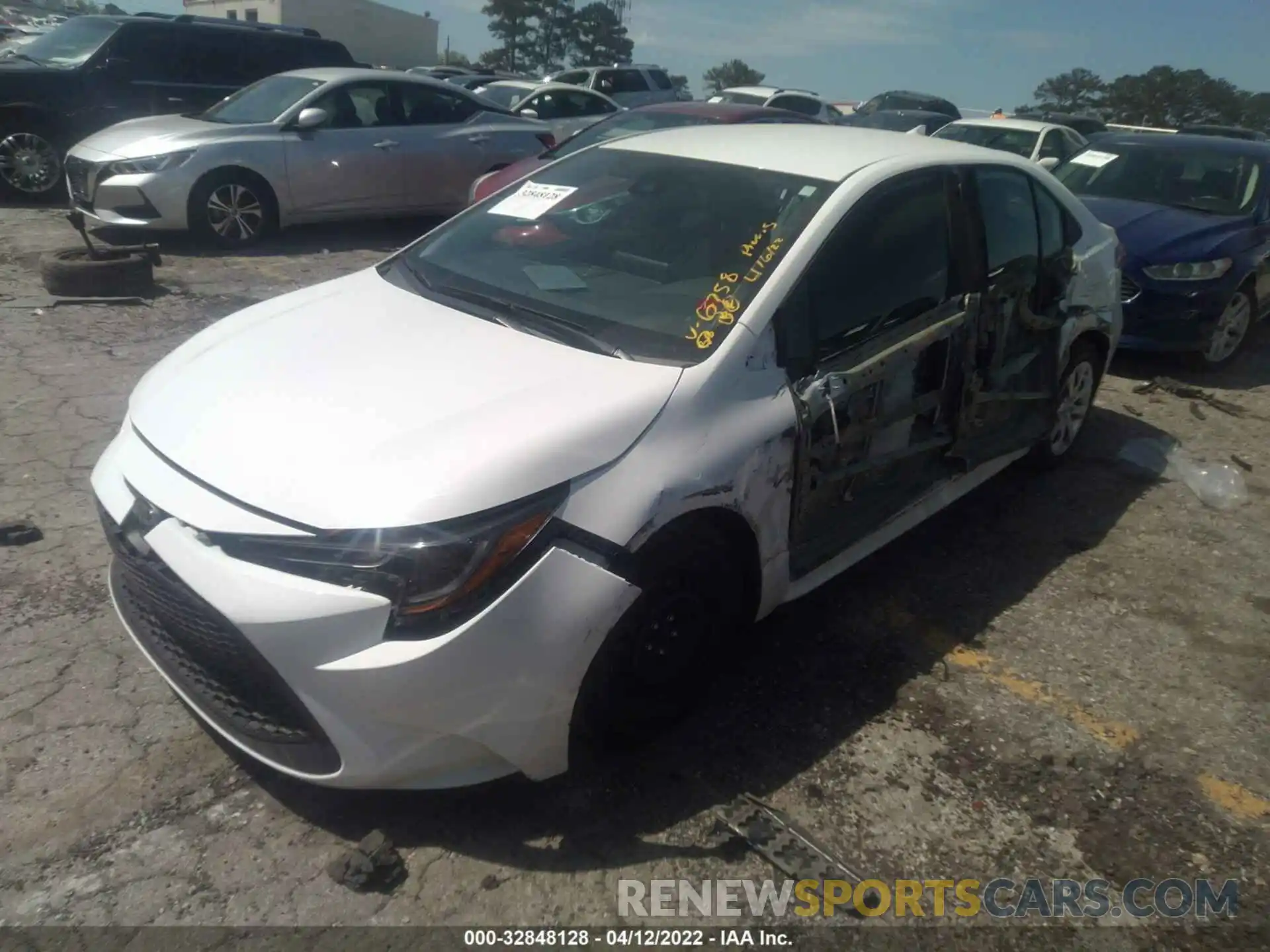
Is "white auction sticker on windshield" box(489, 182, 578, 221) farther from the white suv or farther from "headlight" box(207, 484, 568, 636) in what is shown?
the white suv

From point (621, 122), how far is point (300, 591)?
7.53 m

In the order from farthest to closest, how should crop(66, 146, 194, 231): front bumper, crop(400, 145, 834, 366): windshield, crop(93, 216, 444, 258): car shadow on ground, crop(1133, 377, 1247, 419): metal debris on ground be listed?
crop(93, 216, 444, 258): car shadow on ground, crop(66, 146, 194, 231): front bumper, crop(1133, 377, 1247, 419): metal debris on ground, crop(400, 145, 834, 366): windshield

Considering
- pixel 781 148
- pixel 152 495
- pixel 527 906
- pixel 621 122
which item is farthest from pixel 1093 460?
pixel 621 122

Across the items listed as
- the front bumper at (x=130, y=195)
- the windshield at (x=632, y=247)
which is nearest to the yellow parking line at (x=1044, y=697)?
the windshield at (x=632, y=247)

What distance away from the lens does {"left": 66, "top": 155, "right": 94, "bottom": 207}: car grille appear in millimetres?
8031

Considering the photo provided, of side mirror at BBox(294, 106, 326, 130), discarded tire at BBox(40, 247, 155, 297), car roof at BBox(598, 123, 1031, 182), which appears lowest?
discarded tire at BBox(40, 247, 155, 297)

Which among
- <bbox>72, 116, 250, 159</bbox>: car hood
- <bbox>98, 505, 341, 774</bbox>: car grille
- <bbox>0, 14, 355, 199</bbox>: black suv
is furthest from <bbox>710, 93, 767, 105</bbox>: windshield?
<bbox>98, 505, 341, 774</bbox>: car grille

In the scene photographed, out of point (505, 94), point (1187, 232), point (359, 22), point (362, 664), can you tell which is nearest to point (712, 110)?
point (1187, 232)

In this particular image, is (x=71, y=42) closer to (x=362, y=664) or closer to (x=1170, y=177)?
(x=1170, y=177)

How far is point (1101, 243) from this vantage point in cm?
490

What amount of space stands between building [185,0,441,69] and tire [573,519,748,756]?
4987cm

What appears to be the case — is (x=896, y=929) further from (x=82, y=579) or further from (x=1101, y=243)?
(x=1101, y=243)

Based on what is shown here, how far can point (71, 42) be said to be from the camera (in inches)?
412

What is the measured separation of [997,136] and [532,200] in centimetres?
1074
